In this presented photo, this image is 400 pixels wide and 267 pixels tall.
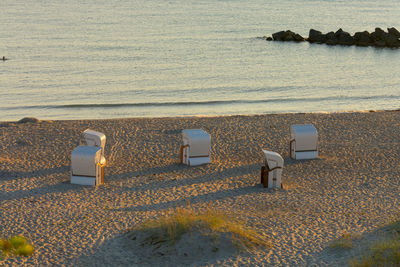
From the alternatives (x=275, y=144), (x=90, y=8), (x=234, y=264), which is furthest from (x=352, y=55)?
(x=90, y=8)

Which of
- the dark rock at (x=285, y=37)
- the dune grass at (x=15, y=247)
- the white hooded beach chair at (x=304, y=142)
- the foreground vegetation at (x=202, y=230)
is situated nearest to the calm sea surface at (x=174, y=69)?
the dark rock at (x=285, y=37)

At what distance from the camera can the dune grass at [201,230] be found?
853 centimetres

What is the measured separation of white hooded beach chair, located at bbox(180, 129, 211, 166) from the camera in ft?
44.9

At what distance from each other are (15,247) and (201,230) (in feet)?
9.04

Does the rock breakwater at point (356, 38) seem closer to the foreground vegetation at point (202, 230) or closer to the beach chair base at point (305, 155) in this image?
the beach chair base at point (305, 155)

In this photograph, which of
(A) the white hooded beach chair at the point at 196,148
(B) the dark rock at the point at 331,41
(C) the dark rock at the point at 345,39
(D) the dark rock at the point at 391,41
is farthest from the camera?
(C) the dark rock at the point at 345,39

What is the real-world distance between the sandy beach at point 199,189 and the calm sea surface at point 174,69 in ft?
24.5

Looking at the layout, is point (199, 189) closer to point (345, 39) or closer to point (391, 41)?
point (345, 39)

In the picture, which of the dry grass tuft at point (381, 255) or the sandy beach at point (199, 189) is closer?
the dry grass tuft at point (381, 255)

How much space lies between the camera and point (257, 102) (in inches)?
1073

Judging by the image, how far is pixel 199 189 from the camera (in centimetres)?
1195

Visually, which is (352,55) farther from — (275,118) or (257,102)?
(275,118)

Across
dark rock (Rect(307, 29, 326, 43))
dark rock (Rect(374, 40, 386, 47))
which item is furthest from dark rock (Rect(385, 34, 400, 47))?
dark rock (Rect(307, 29, 326, 43))

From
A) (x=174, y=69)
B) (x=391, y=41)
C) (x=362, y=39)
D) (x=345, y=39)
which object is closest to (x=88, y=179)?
(x=174, y=69)
